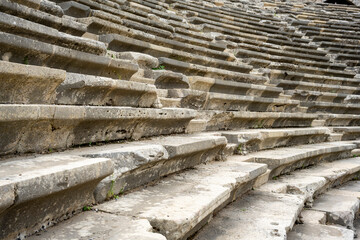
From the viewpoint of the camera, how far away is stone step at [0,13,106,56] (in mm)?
2493

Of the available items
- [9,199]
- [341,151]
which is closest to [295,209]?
[9,199]

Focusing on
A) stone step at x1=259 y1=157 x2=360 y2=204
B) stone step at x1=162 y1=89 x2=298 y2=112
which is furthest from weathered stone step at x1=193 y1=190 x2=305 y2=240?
stone step at x1=162 y1=89 x2=298 y2=112

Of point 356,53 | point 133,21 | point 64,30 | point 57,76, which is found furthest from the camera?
point 356,53

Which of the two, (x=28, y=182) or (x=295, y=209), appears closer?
(x=28, y=182)

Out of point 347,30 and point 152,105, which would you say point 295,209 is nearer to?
point 152,105

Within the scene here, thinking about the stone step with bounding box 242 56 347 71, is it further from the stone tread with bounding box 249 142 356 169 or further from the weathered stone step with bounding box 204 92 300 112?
the stone tread with bounding box 249 142 356 169

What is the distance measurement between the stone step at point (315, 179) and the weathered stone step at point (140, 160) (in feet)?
3.33

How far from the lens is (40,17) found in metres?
3.16

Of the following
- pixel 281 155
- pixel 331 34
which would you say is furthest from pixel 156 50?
pixel 331 34

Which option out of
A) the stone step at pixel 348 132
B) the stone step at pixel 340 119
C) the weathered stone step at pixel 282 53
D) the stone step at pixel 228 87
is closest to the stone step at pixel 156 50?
the stone step at pixel 228 87

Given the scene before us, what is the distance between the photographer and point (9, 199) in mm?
1291

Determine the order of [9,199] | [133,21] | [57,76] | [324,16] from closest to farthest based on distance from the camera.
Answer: [9,199] → [57,76] → [133,21] → [324,16]

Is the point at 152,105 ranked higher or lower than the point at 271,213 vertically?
higher

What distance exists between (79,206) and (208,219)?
0.93 metres
